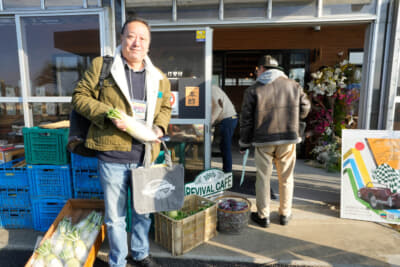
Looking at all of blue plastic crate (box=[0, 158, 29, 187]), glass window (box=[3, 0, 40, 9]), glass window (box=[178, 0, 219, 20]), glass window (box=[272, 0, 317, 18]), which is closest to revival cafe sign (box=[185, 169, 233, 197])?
blue plastic crate (box=[0, 158, 29, 187])

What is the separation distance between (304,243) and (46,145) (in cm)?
286

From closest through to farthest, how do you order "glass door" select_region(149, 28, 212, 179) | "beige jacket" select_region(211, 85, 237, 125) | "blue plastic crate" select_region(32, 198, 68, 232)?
"blue plastic crate" select_region(32, 198, 68, 232) → "glass door" select_region(149, 28, 212, 179) → "beige jacket" select_region(211, 85, 237, 125)

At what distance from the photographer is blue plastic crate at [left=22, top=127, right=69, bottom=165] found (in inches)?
103

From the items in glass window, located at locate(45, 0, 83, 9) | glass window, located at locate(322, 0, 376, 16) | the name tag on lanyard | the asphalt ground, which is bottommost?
the asphalt ground

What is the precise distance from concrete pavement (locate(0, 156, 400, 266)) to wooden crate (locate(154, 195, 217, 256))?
0.07 metres

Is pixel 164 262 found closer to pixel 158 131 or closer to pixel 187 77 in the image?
pixel 158 131

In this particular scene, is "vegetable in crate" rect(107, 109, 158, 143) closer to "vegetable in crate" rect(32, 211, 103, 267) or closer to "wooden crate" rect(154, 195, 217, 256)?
"wooden crate" rect(154, 195, 217, 256)

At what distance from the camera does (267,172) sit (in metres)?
2.87

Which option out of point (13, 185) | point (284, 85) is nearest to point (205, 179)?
point (284, 85)

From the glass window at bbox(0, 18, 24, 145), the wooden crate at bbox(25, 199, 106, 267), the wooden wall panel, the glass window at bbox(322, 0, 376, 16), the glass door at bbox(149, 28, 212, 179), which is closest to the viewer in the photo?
the wooden crate at bbox(25, 199, 106, 267)

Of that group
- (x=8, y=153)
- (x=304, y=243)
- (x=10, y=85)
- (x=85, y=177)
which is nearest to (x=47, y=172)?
(x=85, y=177)

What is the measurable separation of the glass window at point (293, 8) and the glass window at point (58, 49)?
2.26 meters

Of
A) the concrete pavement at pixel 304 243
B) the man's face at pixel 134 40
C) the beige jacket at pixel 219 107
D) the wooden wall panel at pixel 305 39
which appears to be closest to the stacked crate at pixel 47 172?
the concrete pavement at pixel 304 243

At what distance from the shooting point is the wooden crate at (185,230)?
94.3 inches
